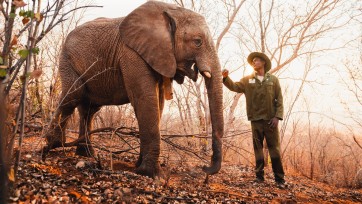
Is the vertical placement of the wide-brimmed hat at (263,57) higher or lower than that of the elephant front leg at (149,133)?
higher

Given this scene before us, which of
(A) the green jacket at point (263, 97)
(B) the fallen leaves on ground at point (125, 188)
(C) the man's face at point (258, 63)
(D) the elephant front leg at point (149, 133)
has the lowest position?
(B) the fallen leaves on ground at point (125, 188)

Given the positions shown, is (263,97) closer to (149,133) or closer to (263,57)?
(263,57)

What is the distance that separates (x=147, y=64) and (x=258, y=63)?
2.18 m

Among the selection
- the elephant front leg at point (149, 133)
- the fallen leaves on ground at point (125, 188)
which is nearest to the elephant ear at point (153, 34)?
the elephant front leg at point (149, 133)

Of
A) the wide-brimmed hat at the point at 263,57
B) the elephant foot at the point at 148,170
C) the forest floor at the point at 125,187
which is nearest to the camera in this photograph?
the forest floor at the point at 125,187

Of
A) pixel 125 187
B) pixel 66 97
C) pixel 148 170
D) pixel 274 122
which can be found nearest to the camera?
pixel 125 187

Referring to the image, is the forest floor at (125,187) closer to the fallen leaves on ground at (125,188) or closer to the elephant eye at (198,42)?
the fallen leaves on ground at (125,188)

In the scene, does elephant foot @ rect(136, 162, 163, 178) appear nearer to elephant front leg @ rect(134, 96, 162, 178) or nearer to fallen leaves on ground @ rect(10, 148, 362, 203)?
elephant front leg @ rect(134, 96, 162, 178)

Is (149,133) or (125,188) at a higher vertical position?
(149,133)

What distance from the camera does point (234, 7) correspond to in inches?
385

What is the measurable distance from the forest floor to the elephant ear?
142cm

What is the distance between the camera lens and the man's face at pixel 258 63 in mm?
5699

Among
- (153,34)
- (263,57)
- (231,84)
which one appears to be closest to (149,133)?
(153,34)

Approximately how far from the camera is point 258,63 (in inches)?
224
